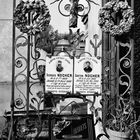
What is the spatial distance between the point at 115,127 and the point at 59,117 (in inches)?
20.1

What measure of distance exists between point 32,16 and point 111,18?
2.28 feet

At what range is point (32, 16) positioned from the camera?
2402mm

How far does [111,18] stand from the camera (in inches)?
94.3

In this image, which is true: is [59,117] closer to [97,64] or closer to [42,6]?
[97,64]

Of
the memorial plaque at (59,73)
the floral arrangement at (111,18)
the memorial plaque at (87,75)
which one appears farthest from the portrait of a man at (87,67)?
the floral arrangement at (111,18)

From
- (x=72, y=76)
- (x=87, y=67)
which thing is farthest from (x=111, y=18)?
(x=72, y=76)

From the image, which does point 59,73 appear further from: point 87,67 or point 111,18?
point 111,18

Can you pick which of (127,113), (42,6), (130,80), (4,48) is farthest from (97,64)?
(4,48)

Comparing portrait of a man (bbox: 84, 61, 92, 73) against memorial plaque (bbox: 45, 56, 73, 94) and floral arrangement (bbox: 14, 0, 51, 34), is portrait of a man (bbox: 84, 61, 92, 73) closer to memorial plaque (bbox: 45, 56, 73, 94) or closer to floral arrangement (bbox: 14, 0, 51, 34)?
memorial plaque (bbox: 45, 56, 73, 94)

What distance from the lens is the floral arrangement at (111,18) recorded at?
233 cm

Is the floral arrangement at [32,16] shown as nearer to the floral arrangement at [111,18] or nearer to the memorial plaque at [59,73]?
the memorial plaque at [59,73]

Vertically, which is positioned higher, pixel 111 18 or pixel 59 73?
pixel 111 18

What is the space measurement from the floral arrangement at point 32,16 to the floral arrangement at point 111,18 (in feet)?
1.59

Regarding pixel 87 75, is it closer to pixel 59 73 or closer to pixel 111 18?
pixel 59 73
